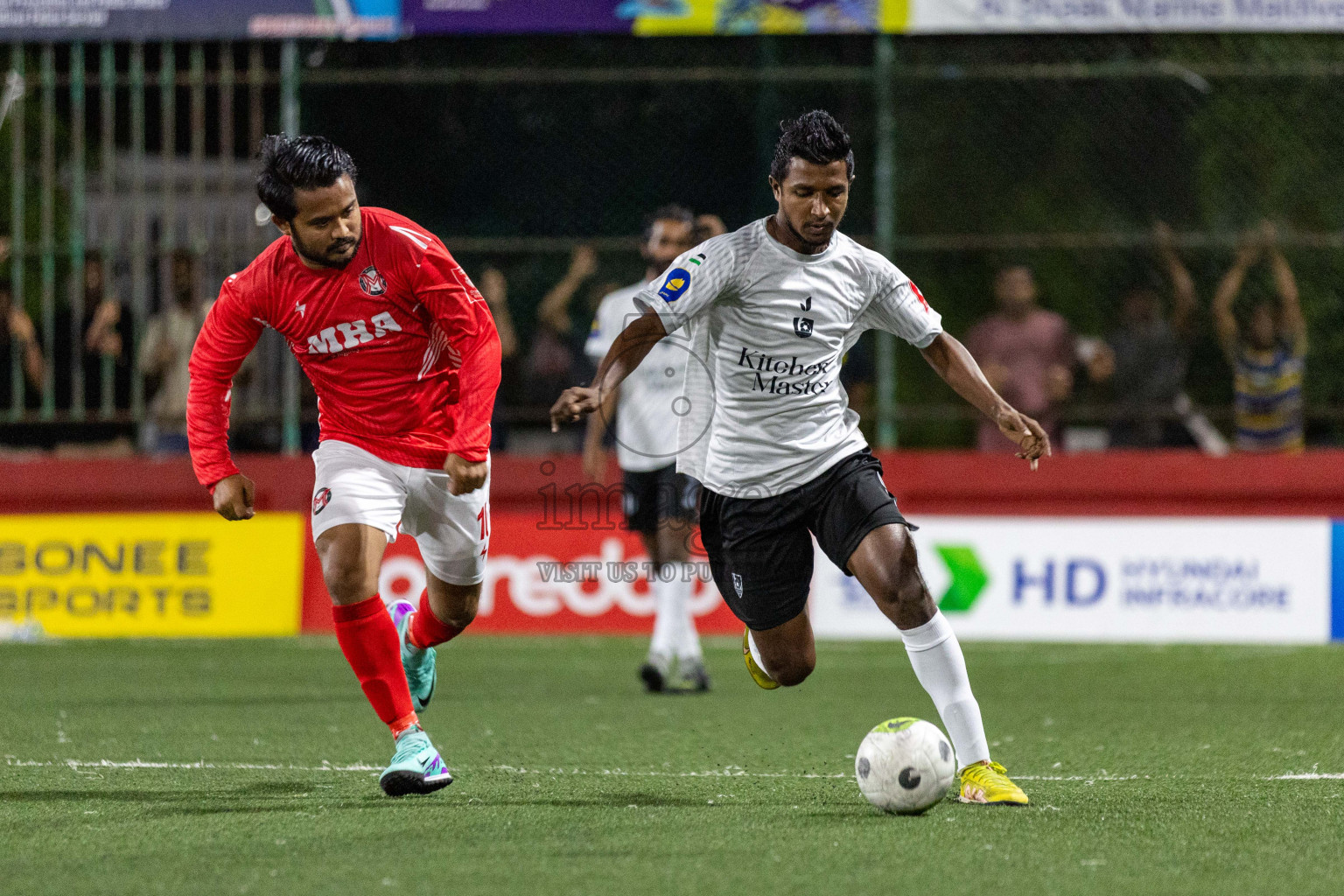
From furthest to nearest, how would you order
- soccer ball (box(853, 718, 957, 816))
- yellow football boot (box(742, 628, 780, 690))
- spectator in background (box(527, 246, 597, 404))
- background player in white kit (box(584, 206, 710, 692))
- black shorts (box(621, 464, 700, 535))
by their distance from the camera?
spectator in background (box(527, 246, 597, 404))
black shorts (box(621, 464, 700, 535))
background player in white kit (box(584, 206, 710, 692))
yellow football boot (box(742, 628, 780, 690))
soccer ball (box(853, 718, 957, 816))

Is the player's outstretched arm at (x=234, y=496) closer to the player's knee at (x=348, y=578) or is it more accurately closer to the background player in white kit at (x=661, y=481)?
the player's knee at (x=348, y=578)

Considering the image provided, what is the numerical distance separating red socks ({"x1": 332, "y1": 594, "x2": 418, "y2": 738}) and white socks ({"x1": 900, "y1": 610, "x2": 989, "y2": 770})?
1564 mm

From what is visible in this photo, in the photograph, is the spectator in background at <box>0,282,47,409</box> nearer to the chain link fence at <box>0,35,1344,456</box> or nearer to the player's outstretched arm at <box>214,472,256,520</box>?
the chain link fence at <box>0,35,1344,456</box>

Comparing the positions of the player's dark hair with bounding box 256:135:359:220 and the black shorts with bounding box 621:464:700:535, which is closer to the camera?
the player's dark hair with bounding box 256:135:359:220

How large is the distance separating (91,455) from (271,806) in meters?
8.03

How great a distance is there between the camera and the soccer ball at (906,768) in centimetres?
502

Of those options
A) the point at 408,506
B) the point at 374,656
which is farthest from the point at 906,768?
the point at 408,506

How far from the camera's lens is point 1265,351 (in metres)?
12.2

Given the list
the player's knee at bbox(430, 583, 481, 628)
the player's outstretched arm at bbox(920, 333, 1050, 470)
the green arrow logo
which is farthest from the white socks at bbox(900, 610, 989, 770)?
the green arrow logo

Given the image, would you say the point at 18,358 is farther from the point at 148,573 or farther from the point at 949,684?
the point at 949,684

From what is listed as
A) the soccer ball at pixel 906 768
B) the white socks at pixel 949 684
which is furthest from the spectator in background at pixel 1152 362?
the soccer ball at pixel 906 768

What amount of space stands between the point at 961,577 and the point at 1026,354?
1.62 m

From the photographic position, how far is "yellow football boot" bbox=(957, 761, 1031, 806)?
17.2 feet

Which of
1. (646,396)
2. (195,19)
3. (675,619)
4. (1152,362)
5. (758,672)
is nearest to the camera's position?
(758,672)
